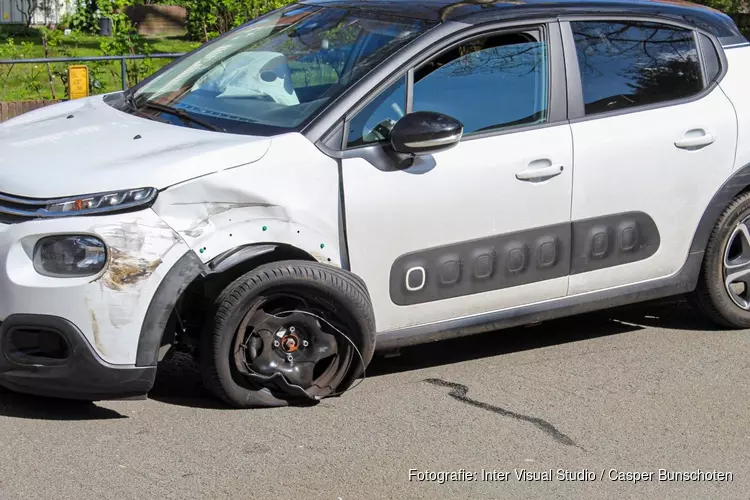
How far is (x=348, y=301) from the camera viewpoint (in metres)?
4.92

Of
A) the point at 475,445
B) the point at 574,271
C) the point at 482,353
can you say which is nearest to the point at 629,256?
the point at 574,271

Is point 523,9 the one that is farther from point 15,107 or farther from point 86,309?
point 15,107

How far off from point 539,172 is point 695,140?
991mm

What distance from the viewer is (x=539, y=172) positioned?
17.6 feet

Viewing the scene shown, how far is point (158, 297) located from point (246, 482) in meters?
0.82

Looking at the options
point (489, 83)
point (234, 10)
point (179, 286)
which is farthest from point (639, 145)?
point (234, 10)

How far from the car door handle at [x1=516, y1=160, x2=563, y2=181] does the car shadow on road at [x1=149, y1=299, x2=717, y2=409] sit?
105 cm

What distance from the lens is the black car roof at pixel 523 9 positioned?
17.9 ft

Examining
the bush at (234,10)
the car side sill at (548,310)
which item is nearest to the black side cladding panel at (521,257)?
the car side sill at (548,310)

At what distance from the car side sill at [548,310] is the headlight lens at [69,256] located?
1.35 meters

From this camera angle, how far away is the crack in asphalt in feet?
16.0

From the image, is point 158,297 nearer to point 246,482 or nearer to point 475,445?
point 246,482

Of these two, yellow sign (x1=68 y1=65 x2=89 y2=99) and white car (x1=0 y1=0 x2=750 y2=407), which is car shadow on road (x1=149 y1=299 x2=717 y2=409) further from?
yellow sign (x1=68 y1=65 x2=89 y2=99)

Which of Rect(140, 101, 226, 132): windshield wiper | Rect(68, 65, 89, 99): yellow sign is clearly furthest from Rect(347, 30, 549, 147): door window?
Rect(68, 65, 89, 99): yellow sign
